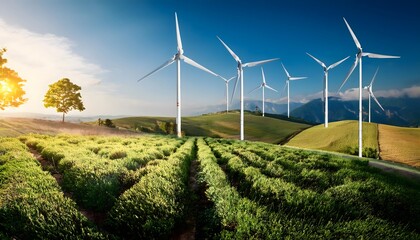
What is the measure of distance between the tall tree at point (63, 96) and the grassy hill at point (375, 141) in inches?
2468

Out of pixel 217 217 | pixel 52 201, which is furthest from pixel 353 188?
pixel 52 201

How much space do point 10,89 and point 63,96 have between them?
17161 mm

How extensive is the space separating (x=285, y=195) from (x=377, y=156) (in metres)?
57.1

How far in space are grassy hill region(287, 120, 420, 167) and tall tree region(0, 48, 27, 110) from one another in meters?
68.6

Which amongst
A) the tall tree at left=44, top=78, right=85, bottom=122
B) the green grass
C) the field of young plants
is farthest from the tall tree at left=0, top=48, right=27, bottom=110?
the green grass

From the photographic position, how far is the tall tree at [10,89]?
4781 centimetres

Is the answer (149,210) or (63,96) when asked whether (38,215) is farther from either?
(63,96)

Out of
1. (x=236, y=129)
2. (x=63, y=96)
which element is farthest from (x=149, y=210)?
(x=236, y=129)

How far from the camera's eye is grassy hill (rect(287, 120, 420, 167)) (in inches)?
2113

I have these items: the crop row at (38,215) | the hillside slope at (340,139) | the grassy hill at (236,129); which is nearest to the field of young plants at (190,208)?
the crop row at (38,215)

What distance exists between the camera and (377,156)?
177 ft

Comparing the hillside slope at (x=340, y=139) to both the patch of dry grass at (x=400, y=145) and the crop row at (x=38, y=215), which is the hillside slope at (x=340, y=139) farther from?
the crop row at (x=38, y=215)

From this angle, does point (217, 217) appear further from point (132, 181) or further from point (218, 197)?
point (132, 181)

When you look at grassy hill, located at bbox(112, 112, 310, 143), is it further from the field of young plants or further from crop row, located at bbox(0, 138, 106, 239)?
crop row, located at bbox(0, 138, 106, 239)
